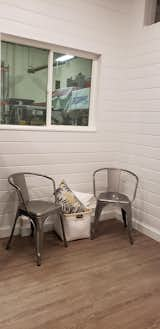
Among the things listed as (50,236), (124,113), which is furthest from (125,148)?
(50,236)

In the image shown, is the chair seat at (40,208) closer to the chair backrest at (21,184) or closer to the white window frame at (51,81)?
the chair backrest at (21,184)

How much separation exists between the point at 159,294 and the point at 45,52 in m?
2.56

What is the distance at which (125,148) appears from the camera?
342cm

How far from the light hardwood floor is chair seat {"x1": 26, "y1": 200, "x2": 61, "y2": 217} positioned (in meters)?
0.44

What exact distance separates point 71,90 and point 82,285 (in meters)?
2.13

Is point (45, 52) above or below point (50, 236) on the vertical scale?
above

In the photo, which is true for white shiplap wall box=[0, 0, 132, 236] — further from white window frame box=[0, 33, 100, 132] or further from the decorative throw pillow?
the decorative throw pillow

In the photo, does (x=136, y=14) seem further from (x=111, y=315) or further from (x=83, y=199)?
(x=111, y=315)

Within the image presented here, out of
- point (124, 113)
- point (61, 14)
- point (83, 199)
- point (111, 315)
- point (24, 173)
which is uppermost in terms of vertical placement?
point (61, 14)

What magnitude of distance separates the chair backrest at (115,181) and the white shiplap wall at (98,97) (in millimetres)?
119

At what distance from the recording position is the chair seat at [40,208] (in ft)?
8.03

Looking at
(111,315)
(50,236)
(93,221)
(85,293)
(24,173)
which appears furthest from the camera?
(93,221)

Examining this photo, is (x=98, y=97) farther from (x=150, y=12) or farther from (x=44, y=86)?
(x=150, y=12)

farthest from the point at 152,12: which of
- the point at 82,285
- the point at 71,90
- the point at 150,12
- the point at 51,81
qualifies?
the point at 82,285
